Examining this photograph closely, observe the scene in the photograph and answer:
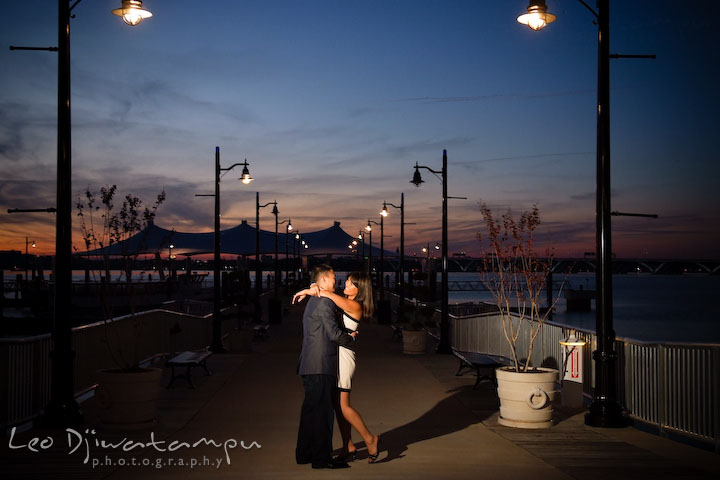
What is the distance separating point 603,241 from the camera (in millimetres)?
11828

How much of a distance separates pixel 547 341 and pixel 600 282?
137 inches

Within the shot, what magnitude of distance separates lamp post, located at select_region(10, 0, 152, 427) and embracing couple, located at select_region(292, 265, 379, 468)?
3.85 metres

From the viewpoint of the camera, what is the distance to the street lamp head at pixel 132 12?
36.6 feet

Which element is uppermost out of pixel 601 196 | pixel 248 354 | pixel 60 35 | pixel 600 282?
pixel 60 35

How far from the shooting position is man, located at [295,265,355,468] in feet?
27.7

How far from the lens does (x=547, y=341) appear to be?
49.4 ft

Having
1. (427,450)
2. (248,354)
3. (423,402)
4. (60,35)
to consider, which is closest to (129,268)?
(60,35)

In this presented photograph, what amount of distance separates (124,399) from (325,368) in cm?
348

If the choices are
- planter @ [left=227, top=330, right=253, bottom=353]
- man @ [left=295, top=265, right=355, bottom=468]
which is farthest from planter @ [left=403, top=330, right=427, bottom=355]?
man @ [left=295, top=265, right=355, bottom=468]

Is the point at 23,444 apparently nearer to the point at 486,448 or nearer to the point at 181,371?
the point at 486,448

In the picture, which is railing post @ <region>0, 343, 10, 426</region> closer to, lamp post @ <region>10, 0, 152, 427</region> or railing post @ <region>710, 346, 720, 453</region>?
lamp post @ <region>10, 0, 152, 427</region>

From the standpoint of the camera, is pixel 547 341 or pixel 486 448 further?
pixel 547 341

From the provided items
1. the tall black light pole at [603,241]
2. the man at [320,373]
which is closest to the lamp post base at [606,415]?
the tall black light pole at [603,241]

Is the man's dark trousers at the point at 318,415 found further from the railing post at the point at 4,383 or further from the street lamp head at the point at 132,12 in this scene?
the street lamp head at the point at 132,12
